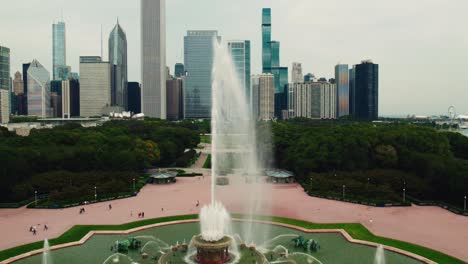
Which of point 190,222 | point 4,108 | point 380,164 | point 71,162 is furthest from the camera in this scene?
point 4,108

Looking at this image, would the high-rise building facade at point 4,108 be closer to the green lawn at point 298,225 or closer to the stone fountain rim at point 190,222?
the green lawn at point 298,225

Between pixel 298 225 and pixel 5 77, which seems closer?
pixel 298 225

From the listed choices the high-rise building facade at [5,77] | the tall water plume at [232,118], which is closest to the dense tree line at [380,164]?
the tall water plume at [232,118]

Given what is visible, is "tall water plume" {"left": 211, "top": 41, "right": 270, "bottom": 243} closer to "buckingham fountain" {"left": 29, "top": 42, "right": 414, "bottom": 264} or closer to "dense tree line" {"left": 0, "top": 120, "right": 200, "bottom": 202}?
"buckingham fountain" {"left": 29, "top": 42, "right": 414, "bottom": 264}

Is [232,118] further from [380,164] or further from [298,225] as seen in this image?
[380,164]

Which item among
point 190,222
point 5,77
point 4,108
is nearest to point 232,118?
point 190,222

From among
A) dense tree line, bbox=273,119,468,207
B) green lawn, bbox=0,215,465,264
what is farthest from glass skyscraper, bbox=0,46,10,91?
green lawn, bbox=0,215,465,264

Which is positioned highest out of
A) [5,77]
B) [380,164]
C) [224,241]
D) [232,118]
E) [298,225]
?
[5,77]
